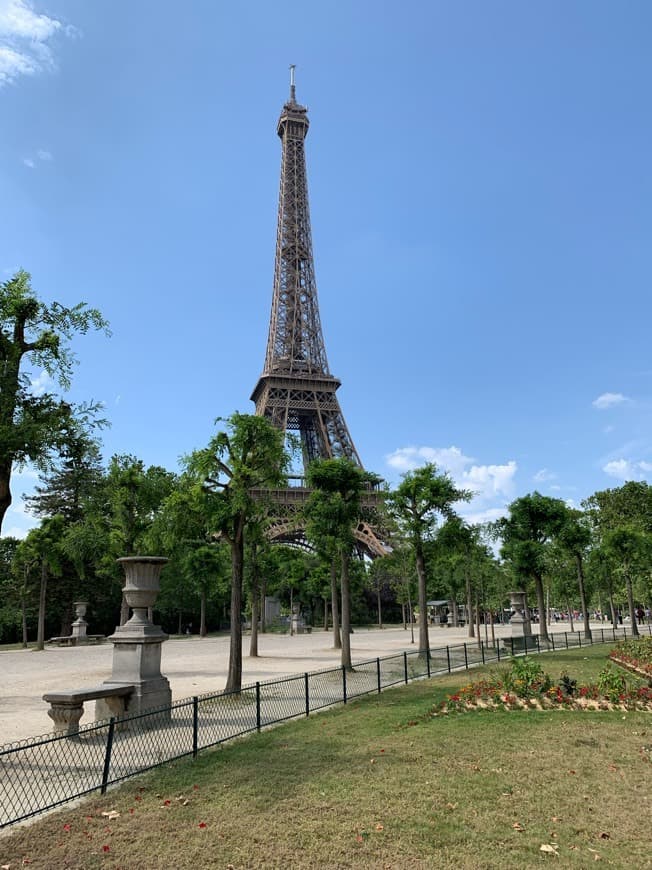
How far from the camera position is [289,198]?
80625mm

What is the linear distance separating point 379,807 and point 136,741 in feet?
15.8

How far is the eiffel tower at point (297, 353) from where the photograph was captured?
211ft

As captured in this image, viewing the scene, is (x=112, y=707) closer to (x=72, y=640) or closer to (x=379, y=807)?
(x=379, y=807)

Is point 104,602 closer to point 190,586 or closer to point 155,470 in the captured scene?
point 190,586

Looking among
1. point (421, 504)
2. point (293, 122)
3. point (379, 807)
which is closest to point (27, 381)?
point (379, 807)

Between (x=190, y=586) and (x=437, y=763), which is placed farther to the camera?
(x=190, y=586)

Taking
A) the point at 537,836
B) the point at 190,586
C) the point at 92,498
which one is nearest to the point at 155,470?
the point at 92,498

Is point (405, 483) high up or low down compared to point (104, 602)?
up

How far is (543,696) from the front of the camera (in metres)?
13.3

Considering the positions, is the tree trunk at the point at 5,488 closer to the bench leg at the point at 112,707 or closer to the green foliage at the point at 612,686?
the bench leg at the point at 112,707

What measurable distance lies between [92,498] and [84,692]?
14.0 ft

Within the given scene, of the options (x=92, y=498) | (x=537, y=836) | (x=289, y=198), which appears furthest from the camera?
(x=289, y=198)

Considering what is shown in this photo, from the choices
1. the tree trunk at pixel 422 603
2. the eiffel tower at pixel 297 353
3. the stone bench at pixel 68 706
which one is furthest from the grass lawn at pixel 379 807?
the eiffel tower at pixel 297 353

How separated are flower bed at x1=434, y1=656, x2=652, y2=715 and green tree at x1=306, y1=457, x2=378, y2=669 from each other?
302 inches
